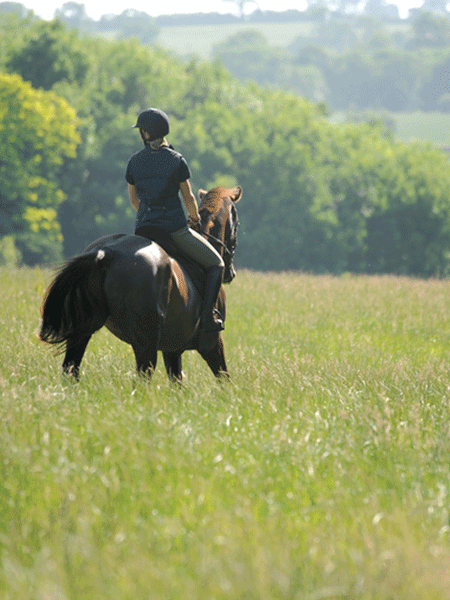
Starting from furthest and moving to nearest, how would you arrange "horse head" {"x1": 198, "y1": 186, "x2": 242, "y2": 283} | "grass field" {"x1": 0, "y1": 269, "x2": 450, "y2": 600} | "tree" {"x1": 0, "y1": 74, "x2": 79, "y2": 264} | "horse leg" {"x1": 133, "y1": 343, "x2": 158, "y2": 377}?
"tree" {"x1": 0, "y1": 74, "x2": 79, "y2": 264} → "horse head" {"x1": 198, "y1": 186, "x2": 242, "y2": 283} → "horse leg" {"x1": 133, "y1": 343, "x2": 158, "y2": 377} → "grass field" {"x1": 0, "y1": 269, "x2": 450, "y2": 600}

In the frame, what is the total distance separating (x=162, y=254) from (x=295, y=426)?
1842mm

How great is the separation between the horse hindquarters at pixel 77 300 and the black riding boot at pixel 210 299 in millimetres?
1092

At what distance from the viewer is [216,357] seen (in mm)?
7082

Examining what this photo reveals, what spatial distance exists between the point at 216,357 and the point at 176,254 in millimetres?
1122

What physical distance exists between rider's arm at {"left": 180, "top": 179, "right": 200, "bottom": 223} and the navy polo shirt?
9cm

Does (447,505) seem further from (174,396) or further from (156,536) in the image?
(174,396)

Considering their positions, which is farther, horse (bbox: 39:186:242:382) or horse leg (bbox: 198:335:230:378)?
horse leg (bbox: 198:335:230:378)

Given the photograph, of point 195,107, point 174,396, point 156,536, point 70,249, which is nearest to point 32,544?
point 156,536

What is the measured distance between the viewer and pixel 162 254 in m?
5.98

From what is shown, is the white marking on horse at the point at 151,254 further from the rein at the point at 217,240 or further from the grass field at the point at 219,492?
the rein at the point at 217,240

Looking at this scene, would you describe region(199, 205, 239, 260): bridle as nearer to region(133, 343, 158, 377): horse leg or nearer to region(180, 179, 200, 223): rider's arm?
region(180, 179, 200, 223): rider's arm

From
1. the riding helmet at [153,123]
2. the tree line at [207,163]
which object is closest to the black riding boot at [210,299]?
the riding helmet at [153,123]

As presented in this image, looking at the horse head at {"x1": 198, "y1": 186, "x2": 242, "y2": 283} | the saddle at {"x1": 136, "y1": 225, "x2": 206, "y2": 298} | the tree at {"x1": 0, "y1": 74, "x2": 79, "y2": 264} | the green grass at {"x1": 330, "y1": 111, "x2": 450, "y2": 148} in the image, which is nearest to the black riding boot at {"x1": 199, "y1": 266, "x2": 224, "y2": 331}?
the saddle at {"x1": 136, "y1": 225, "x2": 206, "y2": 298}

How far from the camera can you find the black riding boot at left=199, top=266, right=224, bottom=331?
664cm
